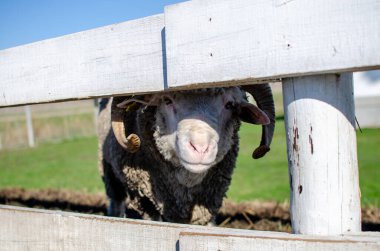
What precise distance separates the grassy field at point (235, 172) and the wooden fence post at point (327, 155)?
4.72m

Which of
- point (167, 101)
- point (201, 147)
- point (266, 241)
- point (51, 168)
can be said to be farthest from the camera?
point (51, 168)

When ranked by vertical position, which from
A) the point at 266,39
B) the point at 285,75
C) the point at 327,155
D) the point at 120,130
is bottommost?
the point at 327,155

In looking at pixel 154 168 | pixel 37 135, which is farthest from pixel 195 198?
pixel 37 135

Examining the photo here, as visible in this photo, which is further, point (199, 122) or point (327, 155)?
point (199, 122)

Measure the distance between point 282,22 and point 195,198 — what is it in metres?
2.76

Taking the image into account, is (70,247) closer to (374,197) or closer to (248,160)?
(374,197)

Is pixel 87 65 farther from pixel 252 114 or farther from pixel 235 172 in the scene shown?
pixel 235 172

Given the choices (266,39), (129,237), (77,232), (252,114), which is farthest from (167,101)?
(266,39)

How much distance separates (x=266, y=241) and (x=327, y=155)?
0.37m

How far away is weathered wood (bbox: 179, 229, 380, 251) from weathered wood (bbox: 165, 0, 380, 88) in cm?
56

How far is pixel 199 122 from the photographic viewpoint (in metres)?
2.98

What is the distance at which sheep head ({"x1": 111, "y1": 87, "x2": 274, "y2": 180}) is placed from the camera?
2.83 meters

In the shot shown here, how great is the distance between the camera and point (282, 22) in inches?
60.9

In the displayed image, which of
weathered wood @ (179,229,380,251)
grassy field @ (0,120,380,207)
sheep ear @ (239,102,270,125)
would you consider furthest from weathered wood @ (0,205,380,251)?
grassy field @ (0,120,380,207)
